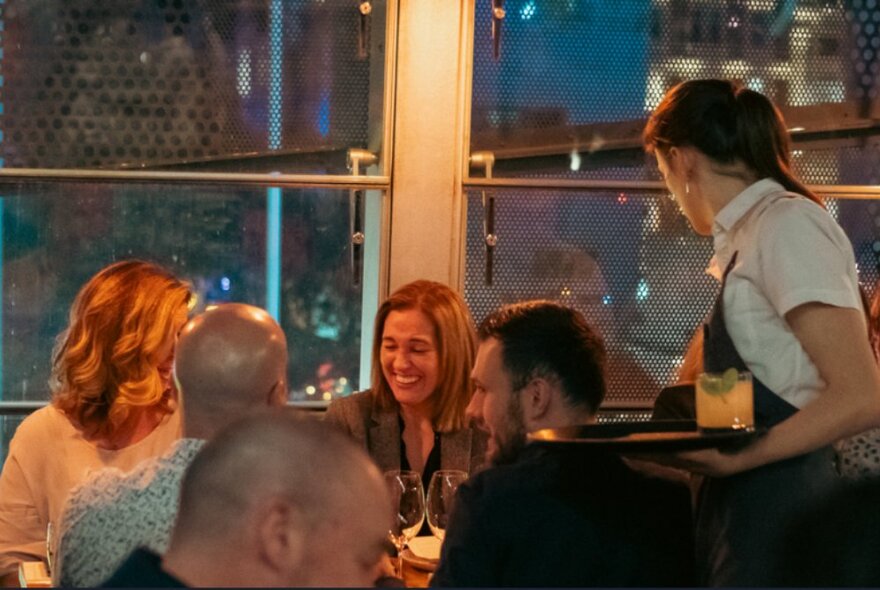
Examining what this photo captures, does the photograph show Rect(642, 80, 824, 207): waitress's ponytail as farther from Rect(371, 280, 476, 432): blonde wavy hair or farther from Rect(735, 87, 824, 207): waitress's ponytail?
Rect(371, 280, 476, 432): blonde wavy hair

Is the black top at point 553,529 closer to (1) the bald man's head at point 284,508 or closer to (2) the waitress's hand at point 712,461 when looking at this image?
(2) the waitress's hand at point 712,461

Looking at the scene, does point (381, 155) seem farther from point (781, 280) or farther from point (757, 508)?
point (757, 508)

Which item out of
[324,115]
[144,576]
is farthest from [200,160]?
[144,576]

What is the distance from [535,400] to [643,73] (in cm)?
203

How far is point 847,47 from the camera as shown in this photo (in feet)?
14.9

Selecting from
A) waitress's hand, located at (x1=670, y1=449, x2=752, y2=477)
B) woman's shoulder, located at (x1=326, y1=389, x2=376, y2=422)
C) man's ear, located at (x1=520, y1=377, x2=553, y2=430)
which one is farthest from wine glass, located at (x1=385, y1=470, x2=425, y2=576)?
woman's shoulder, located at (x1=326, y1=389, x2=376, y2=422)

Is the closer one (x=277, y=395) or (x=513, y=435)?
(x=277, y=395)

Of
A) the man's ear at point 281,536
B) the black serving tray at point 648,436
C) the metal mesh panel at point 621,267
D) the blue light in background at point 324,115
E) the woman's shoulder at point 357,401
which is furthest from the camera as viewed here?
the metal mesh panel at point 621,267

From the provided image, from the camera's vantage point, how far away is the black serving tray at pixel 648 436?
7.89 ft

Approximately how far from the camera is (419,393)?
4.01m

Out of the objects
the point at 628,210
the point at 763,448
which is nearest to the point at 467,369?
the point at 628,210

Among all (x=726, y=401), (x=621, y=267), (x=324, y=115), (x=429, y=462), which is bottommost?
(x=429, y=462)

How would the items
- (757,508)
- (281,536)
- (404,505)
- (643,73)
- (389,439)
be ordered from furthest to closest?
(643,73) → (389,439) → (404,505) → (757,508) → (281,536)

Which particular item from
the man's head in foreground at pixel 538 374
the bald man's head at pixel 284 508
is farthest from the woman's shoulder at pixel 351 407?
the bald man's head at pixel 284 508
